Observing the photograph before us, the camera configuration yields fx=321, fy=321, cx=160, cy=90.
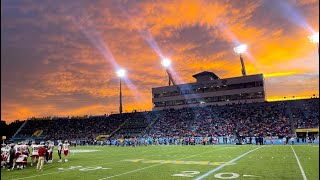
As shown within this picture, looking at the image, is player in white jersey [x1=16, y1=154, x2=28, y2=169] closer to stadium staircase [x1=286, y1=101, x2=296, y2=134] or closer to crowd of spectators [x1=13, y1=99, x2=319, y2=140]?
crowd of spectators [x1=13, y1=99, x2=319, y2=140]

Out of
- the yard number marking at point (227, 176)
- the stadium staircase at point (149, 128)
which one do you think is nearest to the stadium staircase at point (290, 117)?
the stadium staircase at point (149, 128)

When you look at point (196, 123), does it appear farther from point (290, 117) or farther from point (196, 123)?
point (290, 117)

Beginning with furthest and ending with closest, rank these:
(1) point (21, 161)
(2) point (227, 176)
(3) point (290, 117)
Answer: (3) point (290, 117), (1) point (21, 161), (2) point (227, 176)

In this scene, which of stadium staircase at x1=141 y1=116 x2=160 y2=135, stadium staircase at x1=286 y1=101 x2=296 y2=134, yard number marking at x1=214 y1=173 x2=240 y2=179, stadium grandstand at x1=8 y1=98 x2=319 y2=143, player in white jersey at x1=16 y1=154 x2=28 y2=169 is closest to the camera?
yard number marking at x1=214 y1=173 x2=240 y2=179

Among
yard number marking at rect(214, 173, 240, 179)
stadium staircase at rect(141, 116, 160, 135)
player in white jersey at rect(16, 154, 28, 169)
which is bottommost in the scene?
yard number marking at rect(214, 173, 240, 179)

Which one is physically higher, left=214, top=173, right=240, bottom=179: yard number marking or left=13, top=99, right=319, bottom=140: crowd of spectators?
left=13, top=99, right=319, bottom=140: crowd of spectators

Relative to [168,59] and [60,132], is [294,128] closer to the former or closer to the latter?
[168,59]

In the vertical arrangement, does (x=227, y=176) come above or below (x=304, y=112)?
below

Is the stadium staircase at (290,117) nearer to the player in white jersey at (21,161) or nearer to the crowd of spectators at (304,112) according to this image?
the crowd of spectators at (304,112)

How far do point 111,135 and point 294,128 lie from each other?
3915 cm

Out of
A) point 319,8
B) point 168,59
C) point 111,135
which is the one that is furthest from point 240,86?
point 319,8

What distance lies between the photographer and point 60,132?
84.0 metres

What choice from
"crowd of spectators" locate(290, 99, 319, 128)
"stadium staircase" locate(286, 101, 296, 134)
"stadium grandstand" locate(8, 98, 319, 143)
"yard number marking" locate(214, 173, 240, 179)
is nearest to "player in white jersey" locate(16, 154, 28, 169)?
"yard number marking" locate(214, 173, 240, 179)

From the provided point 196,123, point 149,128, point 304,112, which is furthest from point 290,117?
point 149,128
